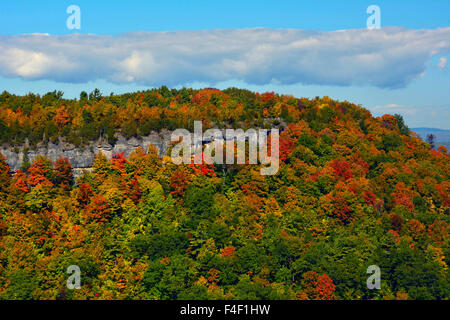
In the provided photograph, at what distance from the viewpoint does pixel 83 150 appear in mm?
103750

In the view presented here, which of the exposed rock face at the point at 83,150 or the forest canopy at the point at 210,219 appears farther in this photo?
the exposed rock face at the point at 83,150

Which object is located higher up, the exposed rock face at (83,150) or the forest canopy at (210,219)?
the exposed rock face at (83,150)

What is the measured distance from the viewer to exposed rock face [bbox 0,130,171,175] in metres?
99.6

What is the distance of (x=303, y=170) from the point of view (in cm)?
9962

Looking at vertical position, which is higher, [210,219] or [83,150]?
[83,150]

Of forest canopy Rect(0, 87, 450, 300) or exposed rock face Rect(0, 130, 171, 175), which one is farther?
exposed rock face Rect(0, 130, 171, 175)

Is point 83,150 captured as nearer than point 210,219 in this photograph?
No

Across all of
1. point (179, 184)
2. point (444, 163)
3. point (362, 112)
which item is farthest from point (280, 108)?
point (179, 184)

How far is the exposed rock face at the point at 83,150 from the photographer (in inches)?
3920

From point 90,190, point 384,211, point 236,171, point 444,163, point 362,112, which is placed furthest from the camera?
point 362,112

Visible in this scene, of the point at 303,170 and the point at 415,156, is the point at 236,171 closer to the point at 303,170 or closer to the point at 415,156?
the point at 303,170

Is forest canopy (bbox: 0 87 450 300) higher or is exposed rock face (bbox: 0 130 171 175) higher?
exposed rock face (bbox: 0 130 171 175)
